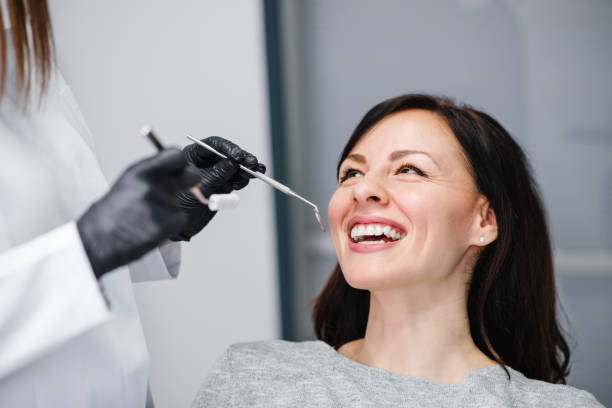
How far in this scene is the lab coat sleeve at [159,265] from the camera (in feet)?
3.74

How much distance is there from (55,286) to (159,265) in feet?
1.43

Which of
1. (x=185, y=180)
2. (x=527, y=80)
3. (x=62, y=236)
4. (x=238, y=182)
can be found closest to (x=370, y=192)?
(x=238, y=182)

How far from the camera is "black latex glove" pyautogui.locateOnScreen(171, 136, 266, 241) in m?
1.16

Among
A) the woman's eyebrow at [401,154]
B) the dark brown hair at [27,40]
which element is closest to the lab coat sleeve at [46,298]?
the dark brown hair at [27,40]

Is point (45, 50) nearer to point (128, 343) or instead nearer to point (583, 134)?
point (128, 343)

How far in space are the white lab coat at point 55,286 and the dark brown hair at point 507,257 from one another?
2.27 ft

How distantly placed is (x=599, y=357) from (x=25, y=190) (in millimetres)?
1709

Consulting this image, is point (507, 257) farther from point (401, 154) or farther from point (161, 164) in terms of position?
point (161, 164)

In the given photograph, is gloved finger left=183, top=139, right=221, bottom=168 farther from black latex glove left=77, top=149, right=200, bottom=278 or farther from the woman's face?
black latex glove left=77, top=149, right=200, bottom=278

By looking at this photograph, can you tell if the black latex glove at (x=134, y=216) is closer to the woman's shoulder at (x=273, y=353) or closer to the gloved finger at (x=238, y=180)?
the gloved finger at (x=238, y=180)

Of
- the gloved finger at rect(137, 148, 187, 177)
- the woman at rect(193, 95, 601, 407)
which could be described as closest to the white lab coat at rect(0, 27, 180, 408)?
the gloved finger at rect(137, 148, 187, 177)

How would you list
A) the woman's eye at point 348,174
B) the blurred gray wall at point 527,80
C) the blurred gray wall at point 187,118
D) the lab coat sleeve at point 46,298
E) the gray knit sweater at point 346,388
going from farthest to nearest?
the blurred gray wall at point 187,118, the blurred gray wall at point 527,80, the woman's eye at point 348,174, the gray knit sweater at point 346,388, the lab coat sleeve at point 46,298

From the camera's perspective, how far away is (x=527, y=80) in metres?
1.73

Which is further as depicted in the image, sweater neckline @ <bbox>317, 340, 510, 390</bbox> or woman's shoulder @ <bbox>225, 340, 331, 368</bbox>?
woman's shoulder @ <bbox>225, 340, 331, 368</bbox>
